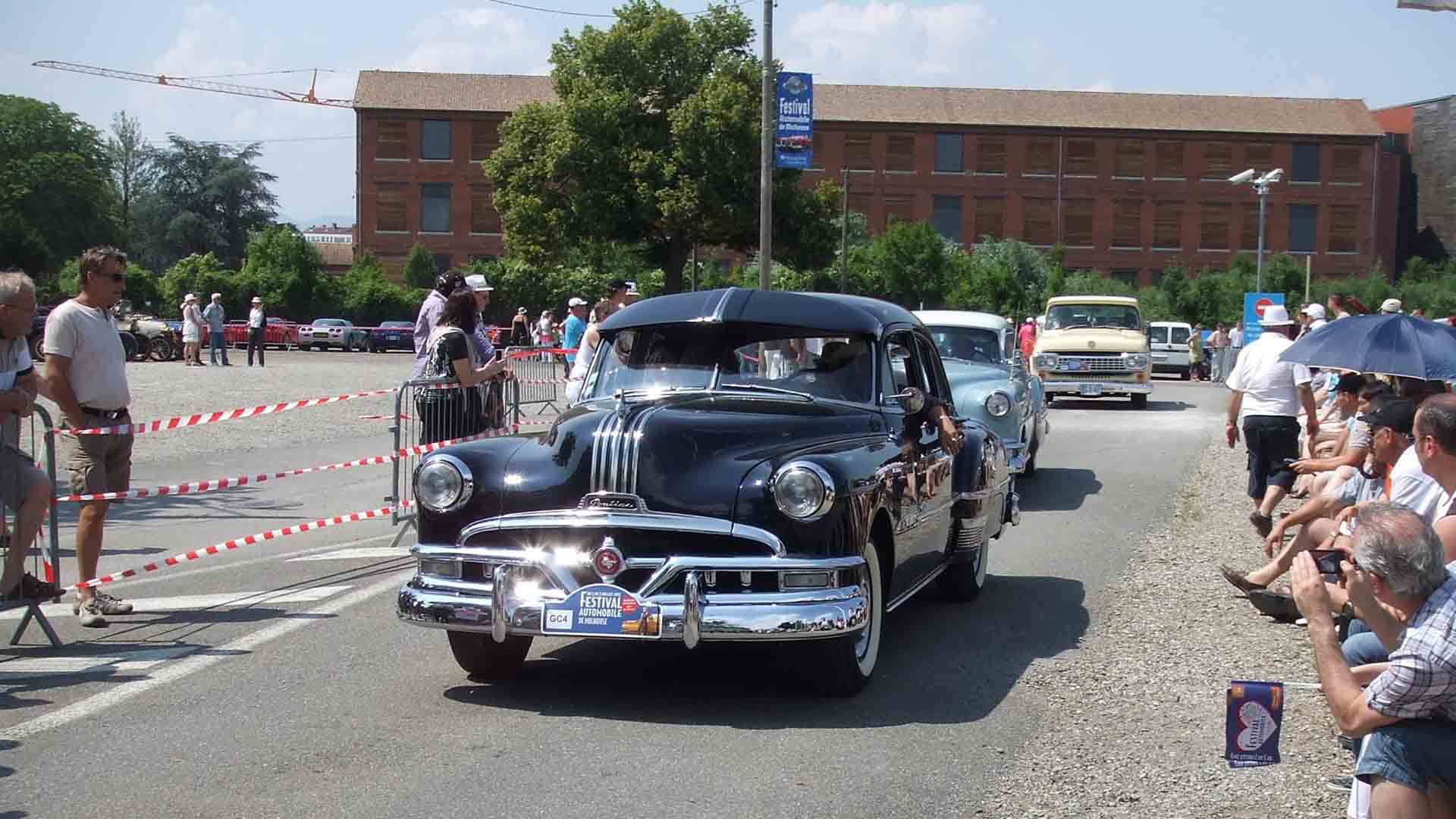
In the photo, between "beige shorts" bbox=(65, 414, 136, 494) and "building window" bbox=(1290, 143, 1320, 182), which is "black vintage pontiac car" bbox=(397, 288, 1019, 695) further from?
Result: "building window" bbox=(1290, 143, 1320, 182)

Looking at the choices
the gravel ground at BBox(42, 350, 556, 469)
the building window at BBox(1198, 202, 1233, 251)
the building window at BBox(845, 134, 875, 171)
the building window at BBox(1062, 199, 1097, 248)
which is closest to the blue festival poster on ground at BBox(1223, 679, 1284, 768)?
the gravel ground at BBox(42, 350, 556, 469)

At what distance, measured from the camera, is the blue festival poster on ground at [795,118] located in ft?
91.1

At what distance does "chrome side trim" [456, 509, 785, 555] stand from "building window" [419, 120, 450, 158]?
76093 millimetres

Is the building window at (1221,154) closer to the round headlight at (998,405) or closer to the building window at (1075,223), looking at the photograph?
the building window at (1075,223)

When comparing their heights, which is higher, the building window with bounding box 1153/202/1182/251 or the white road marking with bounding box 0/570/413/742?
the building window with bounding box 1153/202/1182/251

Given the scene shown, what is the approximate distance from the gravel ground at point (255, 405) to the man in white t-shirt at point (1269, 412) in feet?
23.8

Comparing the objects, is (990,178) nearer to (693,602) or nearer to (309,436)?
(309,436)

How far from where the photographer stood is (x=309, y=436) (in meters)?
20.5

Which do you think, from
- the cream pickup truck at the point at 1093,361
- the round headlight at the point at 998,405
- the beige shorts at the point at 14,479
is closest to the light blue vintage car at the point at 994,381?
the round headlight at the point at 998,405

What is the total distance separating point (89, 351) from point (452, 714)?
11.1ft

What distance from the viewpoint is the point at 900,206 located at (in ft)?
268

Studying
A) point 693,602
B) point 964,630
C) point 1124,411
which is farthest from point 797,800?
point 1124,411

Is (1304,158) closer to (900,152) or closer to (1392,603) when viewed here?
(900,152)

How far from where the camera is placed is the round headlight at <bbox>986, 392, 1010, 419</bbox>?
13.9m
